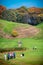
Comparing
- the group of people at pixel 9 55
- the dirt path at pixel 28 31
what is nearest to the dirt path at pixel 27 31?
the dirt path at pixel 28 31

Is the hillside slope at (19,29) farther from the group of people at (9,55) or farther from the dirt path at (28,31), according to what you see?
the group of people at (9,55)

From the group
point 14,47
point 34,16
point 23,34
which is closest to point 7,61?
point 14,47

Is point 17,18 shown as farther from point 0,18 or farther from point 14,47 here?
point 14,47

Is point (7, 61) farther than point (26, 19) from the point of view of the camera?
No

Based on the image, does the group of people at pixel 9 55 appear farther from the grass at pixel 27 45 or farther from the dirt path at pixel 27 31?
the dirt path at pixel 27 31

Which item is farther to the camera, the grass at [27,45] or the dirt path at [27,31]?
the dirt path at [27,31]

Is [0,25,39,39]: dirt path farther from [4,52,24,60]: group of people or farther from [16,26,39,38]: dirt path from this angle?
[4,52,24,60]: group of people

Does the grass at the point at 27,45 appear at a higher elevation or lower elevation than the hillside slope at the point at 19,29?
lower

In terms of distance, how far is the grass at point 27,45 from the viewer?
4000 millimetres

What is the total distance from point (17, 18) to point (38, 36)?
2.15ft

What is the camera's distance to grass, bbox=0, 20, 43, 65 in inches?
157

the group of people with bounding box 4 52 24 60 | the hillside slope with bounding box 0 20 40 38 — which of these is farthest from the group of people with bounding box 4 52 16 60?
the hillside slope with bounding box 0 20 40 38

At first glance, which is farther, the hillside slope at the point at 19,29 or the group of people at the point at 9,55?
the hillside slope at the point at 19,29

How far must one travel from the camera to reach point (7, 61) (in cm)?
396
